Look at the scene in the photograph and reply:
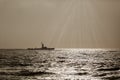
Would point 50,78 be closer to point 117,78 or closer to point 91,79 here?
point 91,79

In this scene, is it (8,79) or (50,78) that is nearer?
(8,79)

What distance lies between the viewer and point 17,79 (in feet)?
134

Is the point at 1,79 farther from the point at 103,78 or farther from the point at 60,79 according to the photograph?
the point at 103,78

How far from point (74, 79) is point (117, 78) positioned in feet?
20.6

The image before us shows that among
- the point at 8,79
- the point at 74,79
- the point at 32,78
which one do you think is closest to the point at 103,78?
the point at 74,79

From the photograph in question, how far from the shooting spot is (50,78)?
4266 centimetres

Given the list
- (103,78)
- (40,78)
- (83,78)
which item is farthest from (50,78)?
(103,78)

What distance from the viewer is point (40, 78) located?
42.9 m

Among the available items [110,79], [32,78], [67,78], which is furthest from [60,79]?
[110,79]

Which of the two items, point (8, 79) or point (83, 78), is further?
point (83, 78)

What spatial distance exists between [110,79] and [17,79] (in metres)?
13.1

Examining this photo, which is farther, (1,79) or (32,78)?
(32,78)

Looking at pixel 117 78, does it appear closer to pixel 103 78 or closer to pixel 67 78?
pixel 103 78

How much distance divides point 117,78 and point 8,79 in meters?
15.5
